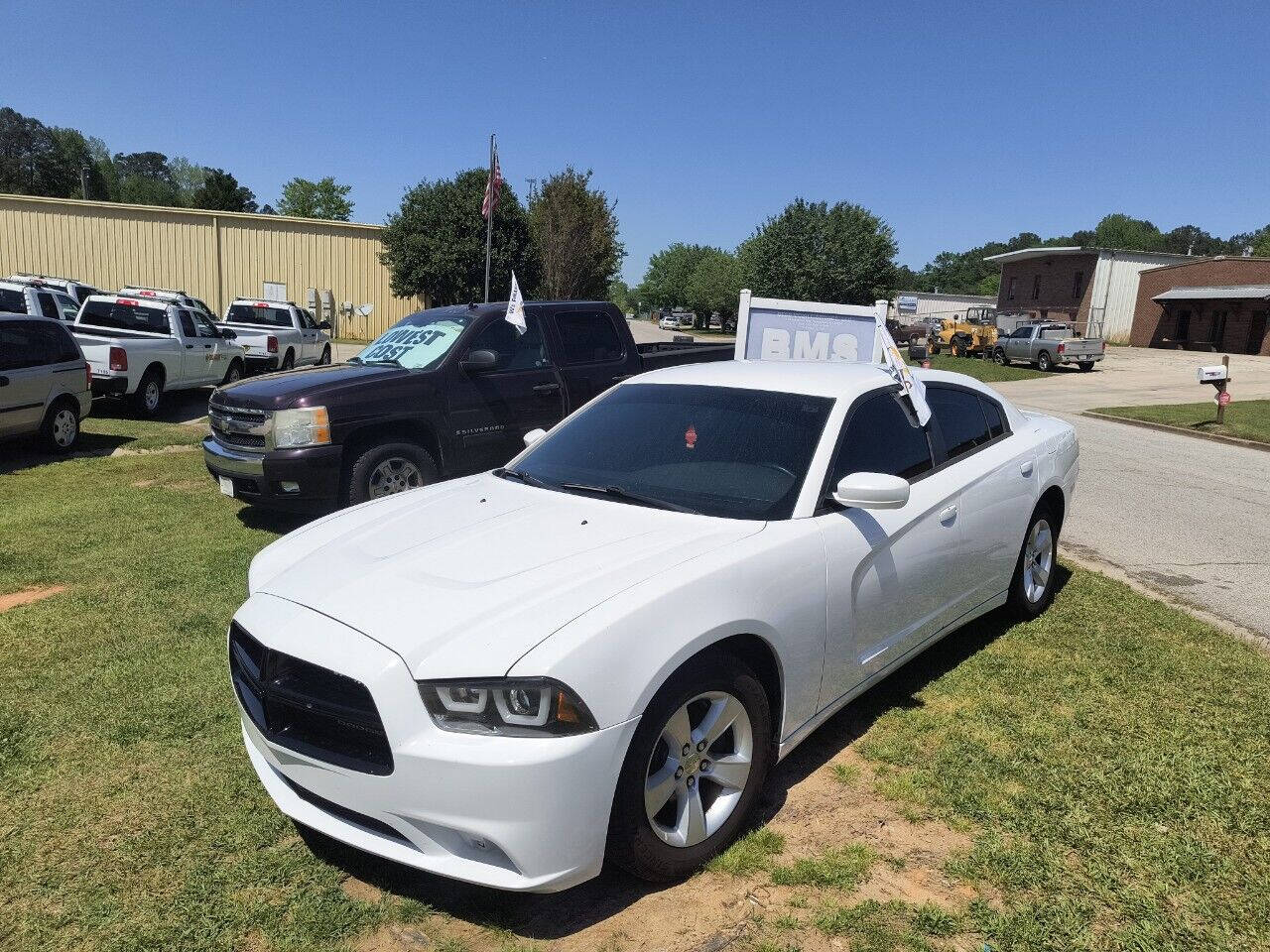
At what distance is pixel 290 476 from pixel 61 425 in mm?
5644

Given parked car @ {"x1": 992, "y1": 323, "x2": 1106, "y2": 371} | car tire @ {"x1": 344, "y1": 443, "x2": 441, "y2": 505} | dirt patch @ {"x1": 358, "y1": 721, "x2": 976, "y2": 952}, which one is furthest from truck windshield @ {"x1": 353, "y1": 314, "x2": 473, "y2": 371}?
parked car @ {"x1": 992, "y1": 323, "x2": 1106, "y2": 371}

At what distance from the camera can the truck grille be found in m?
6.74

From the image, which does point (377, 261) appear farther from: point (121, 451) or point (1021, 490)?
point (1021, 490)

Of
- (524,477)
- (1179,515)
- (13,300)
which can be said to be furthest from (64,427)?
(1179,515)

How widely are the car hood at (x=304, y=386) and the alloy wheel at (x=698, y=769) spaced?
4.85m

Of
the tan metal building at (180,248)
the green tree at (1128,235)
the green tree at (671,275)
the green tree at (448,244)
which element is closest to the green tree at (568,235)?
the green tree at (448,244)

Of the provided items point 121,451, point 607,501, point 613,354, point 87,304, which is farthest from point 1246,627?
point 87,304

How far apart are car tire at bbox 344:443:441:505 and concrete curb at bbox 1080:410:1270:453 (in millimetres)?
13972

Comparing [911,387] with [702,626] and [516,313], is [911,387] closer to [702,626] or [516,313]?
[702,626]

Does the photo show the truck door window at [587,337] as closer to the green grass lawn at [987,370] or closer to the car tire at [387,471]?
the car tire at [387,471]

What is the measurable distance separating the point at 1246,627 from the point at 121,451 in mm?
11499

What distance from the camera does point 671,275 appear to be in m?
126

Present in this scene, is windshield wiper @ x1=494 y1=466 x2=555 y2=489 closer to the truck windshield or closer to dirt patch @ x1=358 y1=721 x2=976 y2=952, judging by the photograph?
dirt patch @ x1=358 y1=721 x2=976 y2=952

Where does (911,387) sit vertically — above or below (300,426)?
above
